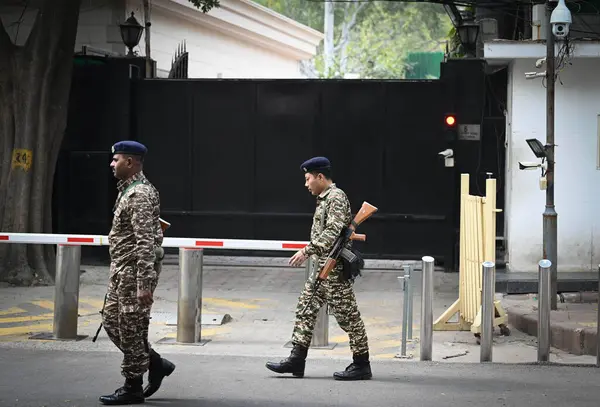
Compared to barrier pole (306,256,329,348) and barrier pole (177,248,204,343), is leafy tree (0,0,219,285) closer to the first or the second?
barrier pole (177,248,204,343)

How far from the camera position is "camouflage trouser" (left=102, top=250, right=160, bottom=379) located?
7.67m

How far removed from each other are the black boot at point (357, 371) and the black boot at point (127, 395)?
6.03 feet

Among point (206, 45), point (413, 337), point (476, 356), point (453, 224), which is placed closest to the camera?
point (476, 356)

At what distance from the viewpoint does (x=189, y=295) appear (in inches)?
431

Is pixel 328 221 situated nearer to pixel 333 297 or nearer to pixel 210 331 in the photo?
pixel 333 297

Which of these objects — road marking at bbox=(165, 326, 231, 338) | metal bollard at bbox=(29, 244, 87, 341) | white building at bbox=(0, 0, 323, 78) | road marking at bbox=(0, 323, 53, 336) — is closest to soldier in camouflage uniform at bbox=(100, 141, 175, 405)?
metal bollard at bbox=(29, 244, 87, 341)

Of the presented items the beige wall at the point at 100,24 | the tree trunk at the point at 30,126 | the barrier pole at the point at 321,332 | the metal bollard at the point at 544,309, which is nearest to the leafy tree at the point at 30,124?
the tree trunk at the point at 30,126

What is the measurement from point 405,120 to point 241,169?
111 inches

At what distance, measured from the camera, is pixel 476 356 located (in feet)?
34.6

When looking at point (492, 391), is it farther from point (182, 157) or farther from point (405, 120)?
point (182, 157)

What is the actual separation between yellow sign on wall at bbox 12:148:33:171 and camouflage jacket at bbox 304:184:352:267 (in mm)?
7616

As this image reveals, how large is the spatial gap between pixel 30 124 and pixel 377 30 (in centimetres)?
4505

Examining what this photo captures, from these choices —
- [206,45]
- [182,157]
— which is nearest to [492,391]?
Result: [182,157]

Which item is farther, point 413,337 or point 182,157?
point 182,157
